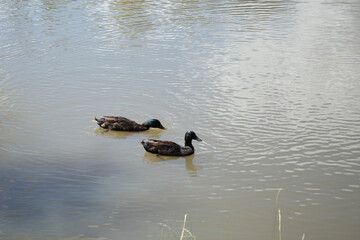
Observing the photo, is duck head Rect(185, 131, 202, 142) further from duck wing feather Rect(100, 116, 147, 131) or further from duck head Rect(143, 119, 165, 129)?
duck wing feather Rect(100, 116, 147, 131)

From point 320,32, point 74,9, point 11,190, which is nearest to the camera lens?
point 11,190

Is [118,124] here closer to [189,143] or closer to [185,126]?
[185,126]

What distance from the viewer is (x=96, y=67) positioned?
42.7ft

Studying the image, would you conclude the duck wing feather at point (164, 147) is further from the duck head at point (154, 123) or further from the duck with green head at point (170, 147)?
the duck head at point (154, 123)

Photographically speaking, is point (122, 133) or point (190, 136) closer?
point (190, 136)

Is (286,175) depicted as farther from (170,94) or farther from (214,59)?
(214,59)

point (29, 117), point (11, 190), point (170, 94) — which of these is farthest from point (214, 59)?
point (11, 190)

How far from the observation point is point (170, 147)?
824 cm

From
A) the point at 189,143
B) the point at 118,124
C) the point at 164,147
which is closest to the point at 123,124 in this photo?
the point at 118,124

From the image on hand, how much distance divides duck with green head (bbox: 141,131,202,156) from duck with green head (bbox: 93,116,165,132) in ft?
3.01

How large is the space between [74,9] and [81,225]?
15627mm

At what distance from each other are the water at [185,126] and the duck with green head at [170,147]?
0.15 meters

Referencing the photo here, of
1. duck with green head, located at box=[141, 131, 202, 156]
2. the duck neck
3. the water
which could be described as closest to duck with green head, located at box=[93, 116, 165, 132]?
the water

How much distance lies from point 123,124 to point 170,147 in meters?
1.39
